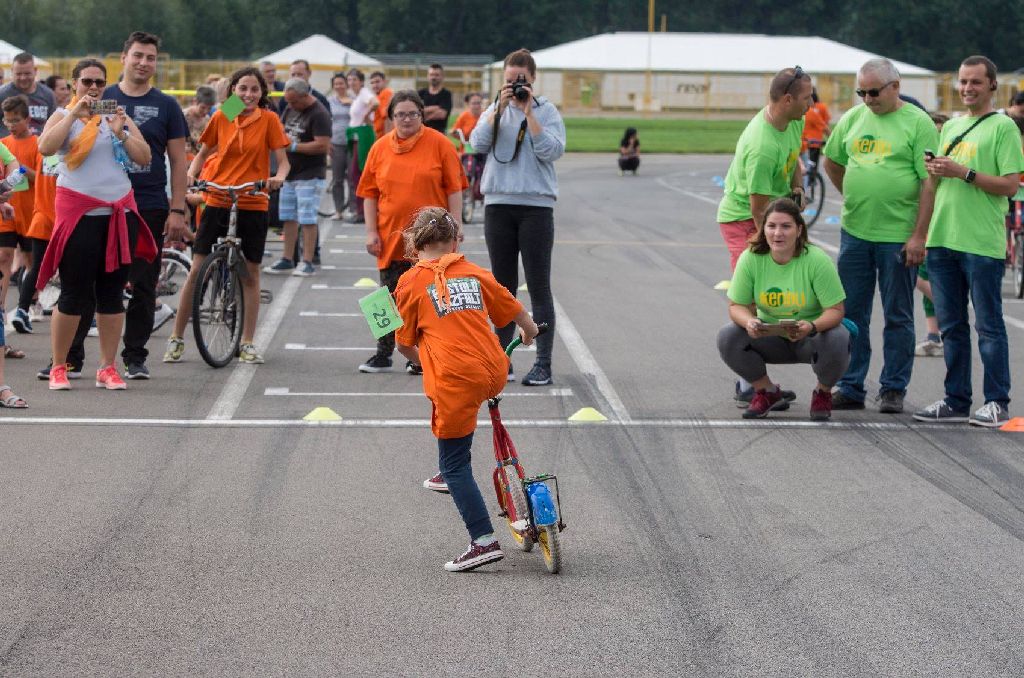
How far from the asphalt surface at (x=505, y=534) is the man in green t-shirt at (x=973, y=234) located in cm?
38

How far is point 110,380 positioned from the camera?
31.7ft

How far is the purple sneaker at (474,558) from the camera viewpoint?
598cm

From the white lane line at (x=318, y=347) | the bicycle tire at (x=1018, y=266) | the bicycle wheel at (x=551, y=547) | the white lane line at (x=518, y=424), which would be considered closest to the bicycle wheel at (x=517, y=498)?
the bicycle wheel at (x=551, y=547)

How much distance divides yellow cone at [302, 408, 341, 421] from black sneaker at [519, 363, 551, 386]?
4.84ft

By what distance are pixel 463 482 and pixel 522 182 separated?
3965 millimetres

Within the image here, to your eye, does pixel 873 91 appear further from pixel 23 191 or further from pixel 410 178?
pixel 23 191

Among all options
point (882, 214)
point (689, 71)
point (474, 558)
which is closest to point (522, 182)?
point (882, 214)

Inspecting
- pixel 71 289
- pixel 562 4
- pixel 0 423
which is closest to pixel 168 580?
pixel 0 423

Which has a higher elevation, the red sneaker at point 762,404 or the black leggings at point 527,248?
the black leggings at point 527,248

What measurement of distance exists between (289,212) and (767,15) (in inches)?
3694

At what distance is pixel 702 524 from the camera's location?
6668 mm

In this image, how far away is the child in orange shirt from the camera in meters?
5.99

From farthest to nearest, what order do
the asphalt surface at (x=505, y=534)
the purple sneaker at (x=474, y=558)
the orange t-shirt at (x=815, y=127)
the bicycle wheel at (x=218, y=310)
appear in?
the orange t-shirt at (x=815, y=127) → the bicycle wheel at (x=218, y=310) → the purple sneaker at (x=474, y=558) → the asphalt surface at (x=505, y=534)

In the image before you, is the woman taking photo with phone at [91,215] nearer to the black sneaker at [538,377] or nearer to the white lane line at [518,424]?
the white lane line at [518,424]
